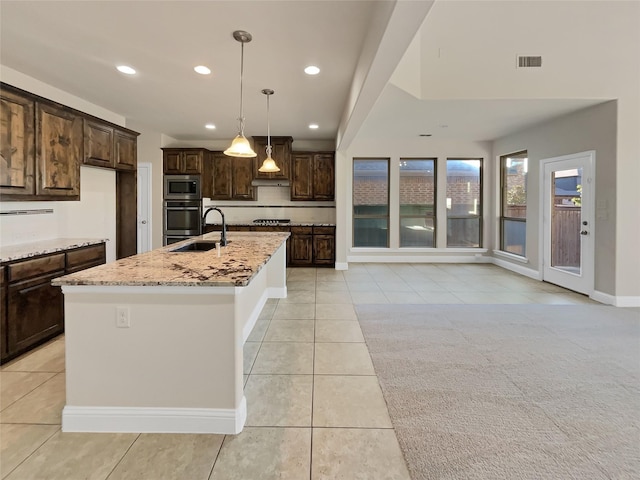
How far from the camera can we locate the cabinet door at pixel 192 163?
6.69m

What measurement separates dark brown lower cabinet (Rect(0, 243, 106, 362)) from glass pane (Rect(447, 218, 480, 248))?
6720 mm

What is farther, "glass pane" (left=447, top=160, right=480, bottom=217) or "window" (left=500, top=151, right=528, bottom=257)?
"glass pane" (left=447, top=160, right=480, bottom=217)

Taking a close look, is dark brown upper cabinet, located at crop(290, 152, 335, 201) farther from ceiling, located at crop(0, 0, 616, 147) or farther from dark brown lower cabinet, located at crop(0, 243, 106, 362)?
dark brown lower cabinet, located at crop(0, 243, 106, 362)

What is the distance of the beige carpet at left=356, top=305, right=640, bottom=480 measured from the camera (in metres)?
1.65

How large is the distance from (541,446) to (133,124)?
6.80m

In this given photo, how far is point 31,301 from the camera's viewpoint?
2818 mm

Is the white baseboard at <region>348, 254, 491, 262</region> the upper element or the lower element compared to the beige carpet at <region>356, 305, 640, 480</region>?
upper

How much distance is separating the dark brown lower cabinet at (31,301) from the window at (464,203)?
6740mm

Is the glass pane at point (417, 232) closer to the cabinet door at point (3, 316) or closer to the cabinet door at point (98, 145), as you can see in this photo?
the cabinet door at point (98, 145)

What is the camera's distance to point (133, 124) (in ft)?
19.4

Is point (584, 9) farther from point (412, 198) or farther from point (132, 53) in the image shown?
point (132, 53)

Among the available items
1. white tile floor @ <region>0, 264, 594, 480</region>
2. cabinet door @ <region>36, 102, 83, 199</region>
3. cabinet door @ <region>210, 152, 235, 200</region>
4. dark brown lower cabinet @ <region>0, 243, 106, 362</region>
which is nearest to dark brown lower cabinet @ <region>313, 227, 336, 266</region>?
cabinet door @ <region>210, 152, 235, 200</region>

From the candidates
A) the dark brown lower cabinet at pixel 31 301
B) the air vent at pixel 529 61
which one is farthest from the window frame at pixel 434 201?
the dark brown lower cabinet at pixel 31 301

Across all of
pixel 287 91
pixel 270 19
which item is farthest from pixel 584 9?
pixel 270 19
